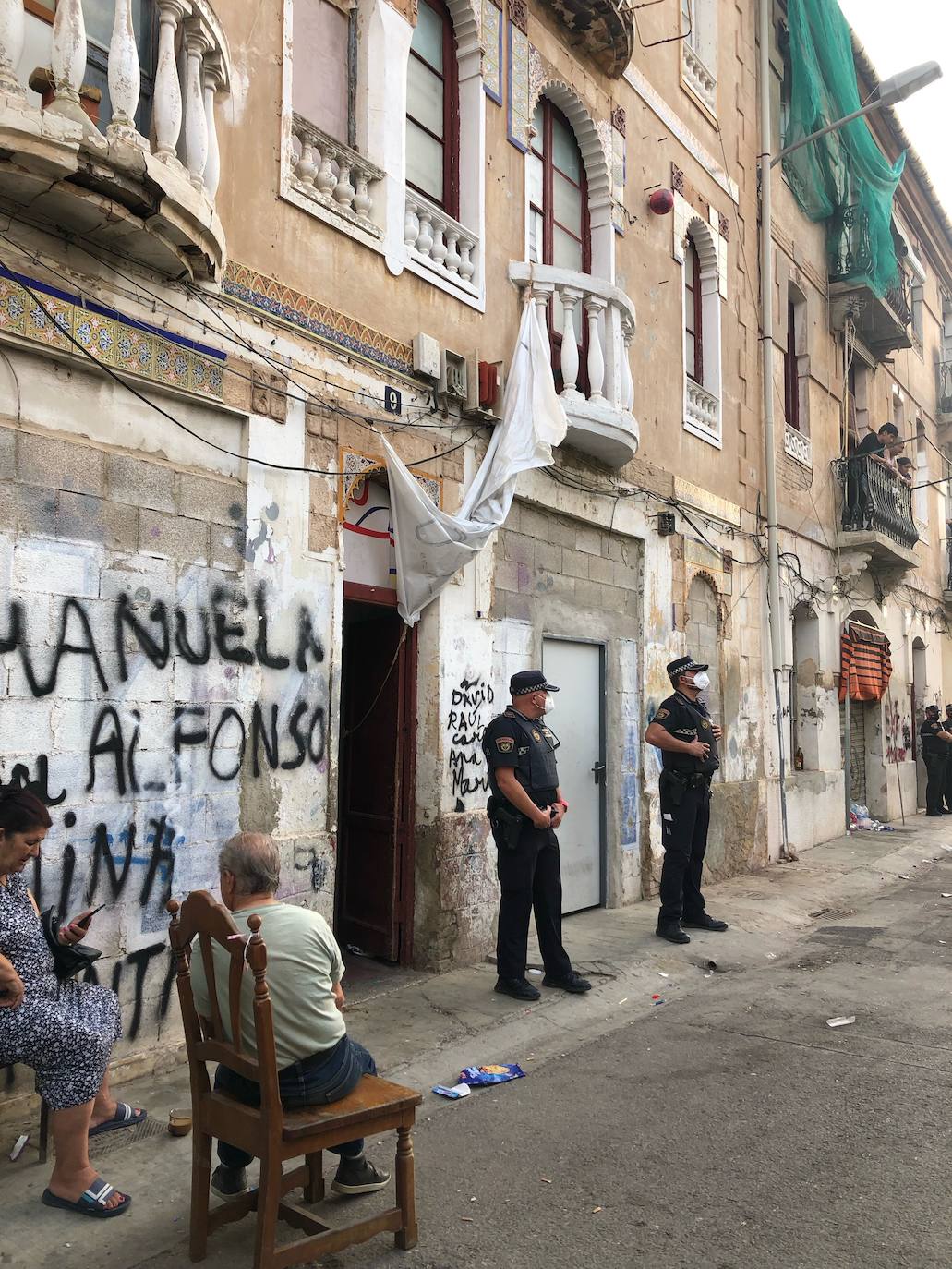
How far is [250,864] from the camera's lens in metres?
3.28

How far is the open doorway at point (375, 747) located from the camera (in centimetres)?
679

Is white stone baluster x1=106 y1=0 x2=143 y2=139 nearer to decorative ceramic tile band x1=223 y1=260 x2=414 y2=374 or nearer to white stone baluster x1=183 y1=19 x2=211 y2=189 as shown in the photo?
white stone baluster x1=183 y1=19 x2=211 y2=189

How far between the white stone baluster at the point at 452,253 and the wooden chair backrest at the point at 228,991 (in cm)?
559

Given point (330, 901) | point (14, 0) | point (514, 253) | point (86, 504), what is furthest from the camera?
point (514, 253)

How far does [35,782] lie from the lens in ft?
14.8

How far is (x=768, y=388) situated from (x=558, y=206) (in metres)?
4.68

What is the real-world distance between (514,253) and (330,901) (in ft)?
17.3

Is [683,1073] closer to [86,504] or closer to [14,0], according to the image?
[86,504]

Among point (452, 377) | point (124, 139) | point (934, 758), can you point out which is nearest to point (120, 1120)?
point (124, 139)

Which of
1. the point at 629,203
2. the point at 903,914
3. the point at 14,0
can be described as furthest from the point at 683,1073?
the point at 629,203

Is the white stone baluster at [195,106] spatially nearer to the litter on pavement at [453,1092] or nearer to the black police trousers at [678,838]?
the litter on pavement at [453,1092]

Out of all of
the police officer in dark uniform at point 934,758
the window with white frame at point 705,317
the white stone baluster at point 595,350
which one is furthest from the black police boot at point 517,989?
the police officer in dark uniform at point 934,758

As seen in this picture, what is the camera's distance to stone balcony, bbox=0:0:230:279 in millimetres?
4250

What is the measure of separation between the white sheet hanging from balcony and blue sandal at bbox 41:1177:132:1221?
387cm
